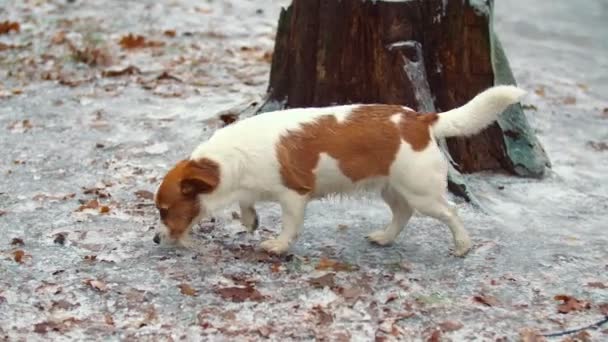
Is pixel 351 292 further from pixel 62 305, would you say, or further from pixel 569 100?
pixel 569 100

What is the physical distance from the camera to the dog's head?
14.6 ft

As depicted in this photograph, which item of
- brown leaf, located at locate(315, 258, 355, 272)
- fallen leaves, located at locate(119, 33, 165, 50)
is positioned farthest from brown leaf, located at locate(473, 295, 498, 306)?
fallen leaves, located at locate(119, 33, 165, 50)

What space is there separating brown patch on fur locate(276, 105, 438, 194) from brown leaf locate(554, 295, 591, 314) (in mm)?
1085

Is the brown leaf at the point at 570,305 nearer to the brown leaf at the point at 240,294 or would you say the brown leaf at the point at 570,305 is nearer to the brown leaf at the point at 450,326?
the brown leaf at the point at 450,326

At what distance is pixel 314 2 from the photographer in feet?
19.6

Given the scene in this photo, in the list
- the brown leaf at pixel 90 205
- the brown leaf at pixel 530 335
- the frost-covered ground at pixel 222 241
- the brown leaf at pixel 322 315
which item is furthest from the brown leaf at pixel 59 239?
the brown leaf at pixel 530 335

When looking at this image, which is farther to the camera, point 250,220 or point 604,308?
point 250,220

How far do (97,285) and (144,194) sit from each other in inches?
56.9

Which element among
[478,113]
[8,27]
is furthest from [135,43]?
[478,113]

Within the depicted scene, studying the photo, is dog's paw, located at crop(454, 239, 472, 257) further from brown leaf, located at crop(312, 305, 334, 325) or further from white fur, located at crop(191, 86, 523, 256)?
brown leaf, located at crop(312, 305, 334, 325)

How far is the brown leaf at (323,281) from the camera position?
4328 mm

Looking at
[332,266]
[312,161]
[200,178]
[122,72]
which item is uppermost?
[312,161]

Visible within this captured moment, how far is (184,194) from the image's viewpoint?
14.7 feet

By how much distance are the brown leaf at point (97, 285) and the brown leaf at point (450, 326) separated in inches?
67.7
